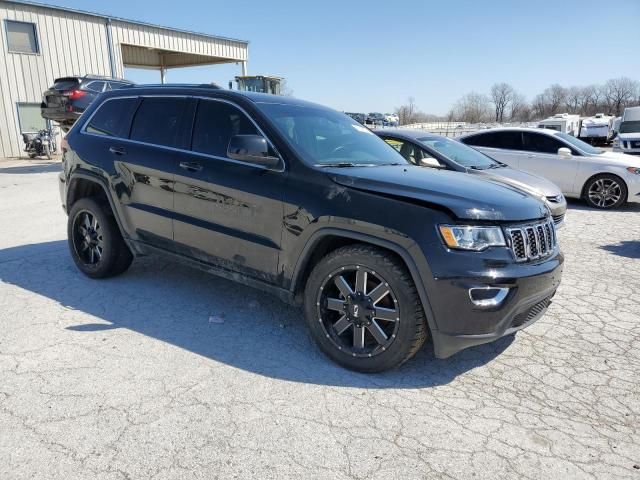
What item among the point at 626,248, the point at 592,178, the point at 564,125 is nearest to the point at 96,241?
the point at 626,248

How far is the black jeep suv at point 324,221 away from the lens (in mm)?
2932

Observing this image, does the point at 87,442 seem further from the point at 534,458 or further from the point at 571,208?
the point at 571,208

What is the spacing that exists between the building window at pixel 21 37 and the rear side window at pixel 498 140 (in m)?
17.9

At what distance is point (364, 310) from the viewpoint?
Answer: 318 centimetres

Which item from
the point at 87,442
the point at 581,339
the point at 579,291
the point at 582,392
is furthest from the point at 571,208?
the point at 87,442

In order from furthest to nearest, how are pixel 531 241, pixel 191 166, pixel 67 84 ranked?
pixel 67 84
pixel 191 166
pixel 531 241

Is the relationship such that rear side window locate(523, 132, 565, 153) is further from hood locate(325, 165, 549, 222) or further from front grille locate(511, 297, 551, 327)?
front grille locate(511, 297, 551, 327)

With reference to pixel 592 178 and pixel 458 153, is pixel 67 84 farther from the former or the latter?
pixel 592 178

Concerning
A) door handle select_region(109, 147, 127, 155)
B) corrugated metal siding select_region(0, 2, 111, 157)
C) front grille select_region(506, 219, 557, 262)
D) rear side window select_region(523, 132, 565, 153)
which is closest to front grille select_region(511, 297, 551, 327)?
front grille select_region(506, 219, 557, 262)

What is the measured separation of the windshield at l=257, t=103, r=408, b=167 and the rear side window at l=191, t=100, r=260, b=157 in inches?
7.9

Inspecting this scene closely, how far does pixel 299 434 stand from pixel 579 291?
3.66m

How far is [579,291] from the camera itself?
Answer: 196 inches

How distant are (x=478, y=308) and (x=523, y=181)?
4.99m

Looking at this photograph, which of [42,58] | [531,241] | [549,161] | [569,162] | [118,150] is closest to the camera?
[531,241]
